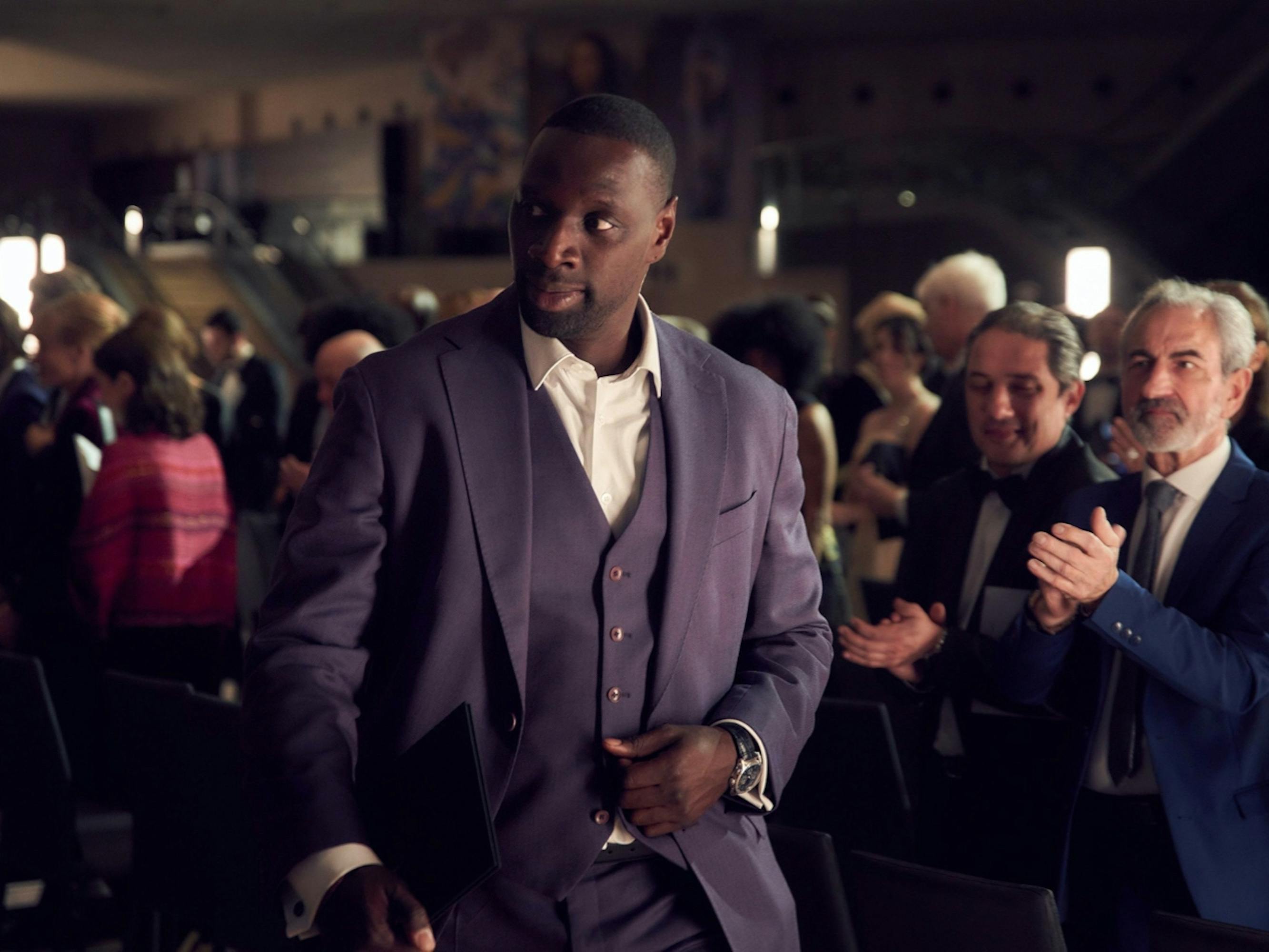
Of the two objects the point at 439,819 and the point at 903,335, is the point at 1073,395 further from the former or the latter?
the point at 903,335

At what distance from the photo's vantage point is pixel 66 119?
85.9ft

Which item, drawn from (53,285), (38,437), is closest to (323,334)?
(38,437)

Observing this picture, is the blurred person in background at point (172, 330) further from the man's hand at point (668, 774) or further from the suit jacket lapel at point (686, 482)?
the man's hand at point (668, 774)

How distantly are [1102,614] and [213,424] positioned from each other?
4085 mm

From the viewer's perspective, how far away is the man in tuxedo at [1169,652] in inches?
86.0

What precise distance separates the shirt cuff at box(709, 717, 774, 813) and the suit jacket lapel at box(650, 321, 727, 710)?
8cm

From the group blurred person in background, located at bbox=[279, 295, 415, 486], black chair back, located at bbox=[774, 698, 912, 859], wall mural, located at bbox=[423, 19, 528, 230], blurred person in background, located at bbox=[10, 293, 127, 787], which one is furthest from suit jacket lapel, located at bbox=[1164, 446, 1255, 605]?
wall mural, located at bbox=[423, 19, 528, 230]

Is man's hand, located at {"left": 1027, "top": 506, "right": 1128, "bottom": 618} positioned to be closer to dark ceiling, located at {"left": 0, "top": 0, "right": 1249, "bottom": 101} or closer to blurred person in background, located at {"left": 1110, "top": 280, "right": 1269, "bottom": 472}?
blurred person in background, located at {"left": 1110, "top": 280, "right": 1269, "bottom": 472}

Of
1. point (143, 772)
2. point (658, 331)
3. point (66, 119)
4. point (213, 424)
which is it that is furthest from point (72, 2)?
point (658, 331)

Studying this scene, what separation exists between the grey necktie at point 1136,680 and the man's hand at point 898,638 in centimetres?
31

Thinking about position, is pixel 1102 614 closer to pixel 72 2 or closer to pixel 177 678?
pixel 177 678

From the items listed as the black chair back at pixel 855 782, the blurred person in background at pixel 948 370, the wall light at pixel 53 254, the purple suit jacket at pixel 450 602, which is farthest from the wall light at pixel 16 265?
the purple suit jacket at pixel 450 602

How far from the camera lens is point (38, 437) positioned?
455 centimetres

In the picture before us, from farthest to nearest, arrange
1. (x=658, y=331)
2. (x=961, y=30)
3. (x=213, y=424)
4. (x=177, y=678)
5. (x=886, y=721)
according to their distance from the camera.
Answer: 1. (x=961, y=30)
2. (x=213, y=424)
3. (x=177, y=678)
4. (x=886, y=721)
5. (x=658, y=331)
